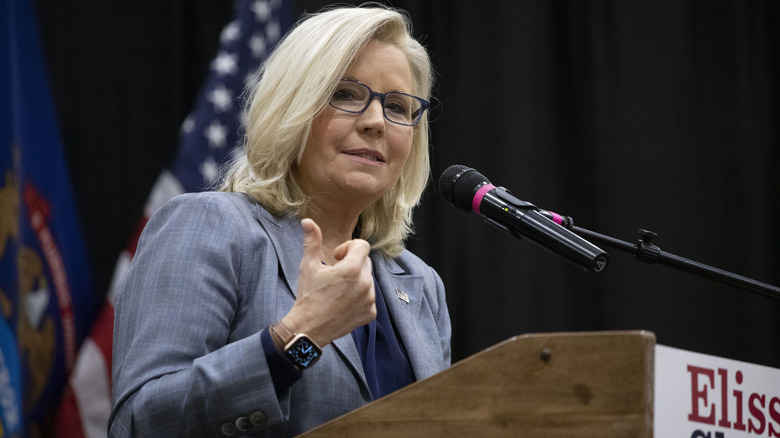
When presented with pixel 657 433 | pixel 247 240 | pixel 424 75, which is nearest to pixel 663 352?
pixel 657 433

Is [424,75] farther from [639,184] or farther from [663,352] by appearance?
[639,184]

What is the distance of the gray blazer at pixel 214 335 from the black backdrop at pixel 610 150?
1.69 meters

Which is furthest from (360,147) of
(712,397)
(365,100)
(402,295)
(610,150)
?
(610,150)

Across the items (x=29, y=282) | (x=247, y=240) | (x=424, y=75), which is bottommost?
(x=29, y=282)

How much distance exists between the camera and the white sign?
114cm

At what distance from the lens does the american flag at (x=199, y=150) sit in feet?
9.05

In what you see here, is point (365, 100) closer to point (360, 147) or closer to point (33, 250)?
point (360, 147)

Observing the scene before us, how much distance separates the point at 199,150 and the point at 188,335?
6.07 ft

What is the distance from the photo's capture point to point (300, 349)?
1178 mm

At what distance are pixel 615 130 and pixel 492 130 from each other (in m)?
0.52

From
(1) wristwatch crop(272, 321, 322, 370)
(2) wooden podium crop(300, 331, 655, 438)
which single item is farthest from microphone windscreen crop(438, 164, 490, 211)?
(2) wooden podium crop(300, 331, 655, 438)

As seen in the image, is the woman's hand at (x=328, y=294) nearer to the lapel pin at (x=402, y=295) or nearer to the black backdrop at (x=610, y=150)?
the lapel pin at (x=402, y=295)

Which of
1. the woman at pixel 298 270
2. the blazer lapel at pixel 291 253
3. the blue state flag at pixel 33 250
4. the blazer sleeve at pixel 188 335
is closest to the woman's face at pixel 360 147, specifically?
the woman at pixel 298 270

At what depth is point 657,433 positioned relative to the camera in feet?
3.65
